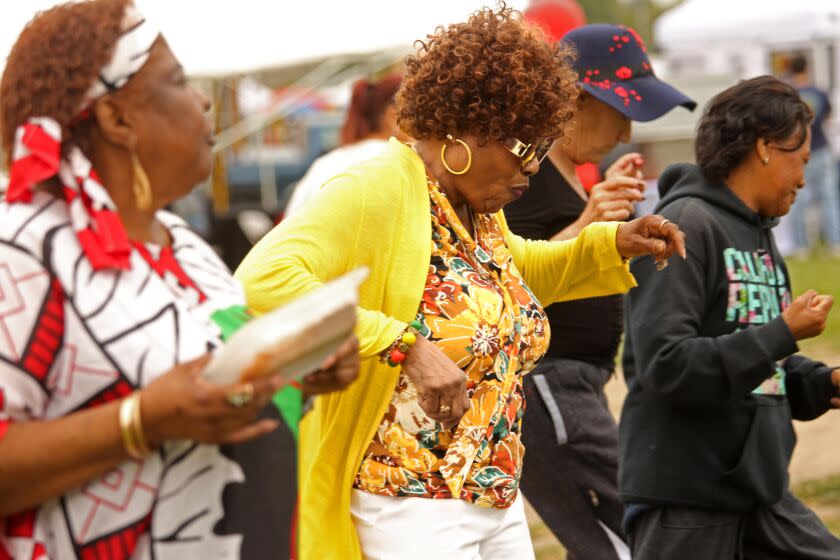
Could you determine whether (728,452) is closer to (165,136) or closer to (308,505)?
(308,505)

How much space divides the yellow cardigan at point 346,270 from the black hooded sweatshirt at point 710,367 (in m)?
0.96

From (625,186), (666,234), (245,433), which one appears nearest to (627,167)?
(625,186)

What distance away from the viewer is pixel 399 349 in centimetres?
279

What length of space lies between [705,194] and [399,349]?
1427mm

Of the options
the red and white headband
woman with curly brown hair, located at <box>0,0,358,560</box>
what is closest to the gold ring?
woman with curly brown hair, located at <box>0,0,358,560</box>

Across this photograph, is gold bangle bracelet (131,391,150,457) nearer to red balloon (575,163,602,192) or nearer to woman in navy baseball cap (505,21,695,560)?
woman in navy baseball cap (505,21,695,560)

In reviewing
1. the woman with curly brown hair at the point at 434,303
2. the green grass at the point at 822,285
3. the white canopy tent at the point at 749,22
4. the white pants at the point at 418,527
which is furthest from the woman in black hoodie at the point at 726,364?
the white canopy tent at the point at 749,22

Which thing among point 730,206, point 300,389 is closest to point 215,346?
point 300,389

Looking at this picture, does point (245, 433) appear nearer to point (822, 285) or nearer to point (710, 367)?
point (710, 367)

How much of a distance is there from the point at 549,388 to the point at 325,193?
1.63 metres

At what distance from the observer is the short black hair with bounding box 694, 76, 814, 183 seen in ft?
12.6

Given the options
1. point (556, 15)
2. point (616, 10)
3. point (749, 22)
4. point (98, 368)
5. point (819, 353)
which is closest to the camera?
point (98, 368)

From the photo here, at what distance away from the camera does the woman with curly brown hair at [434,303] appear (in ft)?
9.37

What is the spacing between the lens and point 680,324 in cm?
361
